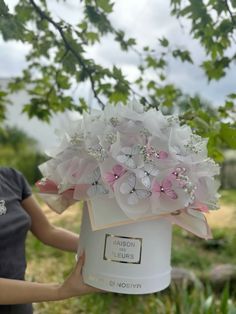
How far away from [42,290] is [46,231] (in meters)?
0.42

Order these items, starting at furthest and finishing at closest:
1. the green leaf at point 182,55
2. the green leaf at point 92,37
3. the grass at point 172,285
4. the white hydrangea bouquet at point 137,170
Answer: the grass at point 172,285 → the green leaf at point 182,55 → the green leaf at point 92,37 → the white hydrangea bouquet at point 137,170

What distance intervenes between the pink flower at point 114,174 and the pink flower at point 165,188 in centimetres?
7

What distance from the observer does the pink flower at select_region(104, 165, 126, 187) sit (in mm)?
951

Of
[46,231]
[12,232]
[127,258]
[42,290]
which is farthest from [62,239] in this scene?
[127,258]

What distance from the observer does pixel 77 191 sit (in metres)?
1.02

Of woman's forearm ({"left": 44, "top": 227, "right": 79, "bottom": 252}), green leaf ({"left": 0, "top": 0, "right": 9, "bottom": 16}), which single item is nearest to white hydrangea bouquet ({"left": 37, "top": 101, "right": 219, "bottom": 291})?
woman's forearm ({"left": 44, "top": 227, "right": 79, "bottom": 252})

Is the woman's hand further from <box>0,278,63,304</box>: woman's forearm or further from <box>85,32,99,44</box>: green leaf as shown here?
<box>85,32,99,44</box>: green leaf

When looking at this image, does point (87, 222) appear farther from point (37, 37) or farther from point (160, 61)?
point (160, 61)

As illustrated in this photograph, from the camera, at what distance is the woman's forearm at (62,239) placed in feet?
4.60

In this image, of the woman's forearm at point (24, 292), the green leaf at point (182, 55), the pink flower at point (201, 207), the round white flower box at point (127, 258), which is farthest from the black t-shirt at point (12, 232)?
the green leaf at point (182, 55)

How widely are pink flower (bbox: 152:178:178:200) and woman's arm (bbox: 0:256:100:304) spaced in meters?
0.25

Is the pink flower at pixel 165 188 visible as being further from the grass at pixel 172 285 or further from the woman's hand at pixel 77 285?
the grass at pixel 172 285

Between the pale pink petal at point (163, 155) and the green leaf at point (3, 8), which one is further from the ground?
the green leaf at point (3, 8)

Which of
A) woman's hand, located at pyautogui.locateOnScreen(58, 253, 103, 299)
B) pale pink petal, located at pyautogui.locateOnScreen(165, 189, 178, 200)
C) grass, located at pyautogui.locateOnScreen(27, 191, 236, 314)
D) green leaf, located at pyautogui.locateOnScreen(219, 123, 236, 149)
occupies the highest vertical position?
green leaf, located at pyautogui.locateOnScreen(219, 123, 236, 149)
